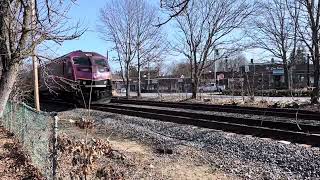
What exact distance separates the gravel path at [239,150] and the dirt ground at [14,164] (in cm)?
356

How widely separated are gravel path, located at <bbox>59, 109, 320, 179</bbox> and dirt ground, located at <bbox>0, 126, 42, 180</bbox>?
3564 millimetres

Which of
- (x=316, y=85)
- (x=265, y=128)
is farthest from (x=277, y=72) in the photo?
(x=265, y=128)

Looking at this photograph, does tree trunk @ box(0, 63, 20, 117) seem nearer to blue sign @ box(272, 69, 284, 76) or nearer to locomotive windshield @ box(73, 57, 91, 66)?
locomotive windshield @ box(73, 57, 91, 66)

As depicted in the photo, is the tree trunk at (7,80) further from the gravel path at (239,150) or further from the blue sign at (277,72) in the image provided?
the blue sign at (277,72)

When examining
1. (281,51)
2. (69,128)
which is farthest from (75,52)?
(281,51)

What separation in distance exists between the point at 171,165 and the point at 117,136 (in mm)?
5959

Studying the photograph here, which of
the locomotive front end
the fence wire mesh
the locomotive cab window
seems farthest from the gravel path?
the locomotive cab window

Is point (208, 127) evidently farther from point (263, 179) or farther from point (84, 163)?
point (84, 163)

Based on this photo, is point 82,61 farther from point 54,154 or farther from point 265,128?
point 54,154

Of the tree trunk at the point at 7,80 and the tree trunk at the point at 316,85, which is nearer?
the tree trunk at the point at 7,80

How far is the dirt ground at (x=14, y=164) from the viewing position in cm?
820

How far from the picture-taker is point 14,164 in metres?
9.18

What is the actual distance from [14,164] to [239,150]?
5164 mm

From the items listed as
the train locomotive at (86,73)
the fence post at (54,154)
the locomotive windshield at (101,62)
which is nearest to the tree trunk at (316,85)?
the train locomotive at (86,73)
